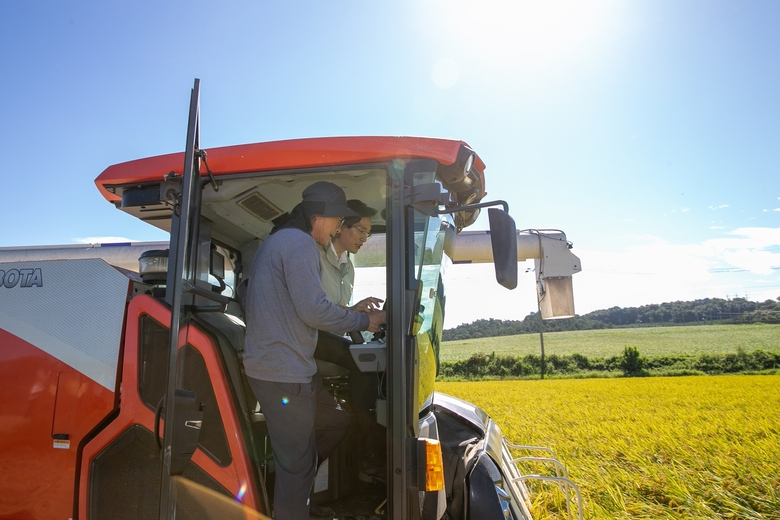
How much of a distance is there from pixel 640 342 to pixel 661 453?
36.4m

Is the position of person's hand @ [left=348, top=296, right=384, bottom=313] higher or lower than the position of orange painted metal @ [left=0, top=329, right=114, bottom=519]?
higher

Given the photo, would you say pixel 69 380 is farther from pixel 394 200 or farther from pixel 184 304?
pixel 394 200

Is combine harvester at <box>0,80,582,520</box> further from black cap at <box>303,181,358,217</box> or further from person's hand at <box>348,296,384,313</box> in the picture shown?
person's hand at <box>348,296,384,313</box>

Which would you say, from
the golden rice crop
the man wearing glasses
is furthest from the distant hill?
the man wearing glasses

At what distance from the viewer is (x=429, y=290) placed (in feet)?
8.00

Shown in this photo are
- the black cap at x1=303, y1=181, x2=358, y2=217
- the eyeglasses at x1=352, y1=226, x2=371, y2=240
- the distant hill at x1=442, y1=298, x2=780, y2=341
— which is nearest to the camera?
the black cap at x1=303, y1=181, x2=358, y2=217

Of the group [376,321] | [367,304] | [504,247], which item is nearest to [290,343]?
[376,321]

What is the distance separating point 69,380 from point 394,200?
1.65m

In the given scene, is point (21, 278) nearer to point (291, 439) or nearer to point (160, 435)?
point (160, 435)

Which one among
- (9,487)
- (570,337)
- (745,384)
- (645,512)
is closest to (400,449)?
(9,487)

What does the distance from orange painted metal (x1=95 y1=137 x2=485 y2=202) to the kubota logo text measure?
0.70 metres

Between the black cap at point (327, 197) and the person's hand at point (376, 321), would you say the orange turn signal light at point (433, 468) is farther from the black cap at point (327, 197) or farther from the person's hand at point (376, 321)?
the black cap at point (327, 197)

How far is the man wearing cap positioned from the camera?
2.18m

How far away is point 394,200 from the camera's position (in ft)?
7.38
